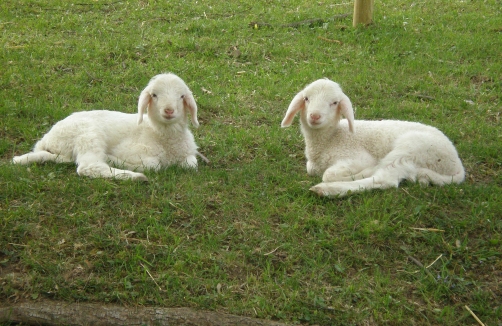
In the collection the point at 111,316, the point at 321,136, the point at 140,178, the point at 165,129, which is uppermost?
the point at 165,129

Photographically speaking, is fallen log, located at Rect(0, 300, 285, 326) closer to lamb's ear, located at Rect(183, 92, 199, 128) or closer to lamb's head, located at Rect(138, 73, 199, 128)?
lamb's head, located at Rect(138, 73, 199, 128)

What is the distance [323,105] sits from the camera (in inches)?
231

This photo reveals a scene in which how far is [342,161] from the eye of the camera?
584 cm

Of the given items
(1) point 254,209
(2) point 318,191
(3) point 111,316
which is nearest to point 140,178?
(1) point 254,209

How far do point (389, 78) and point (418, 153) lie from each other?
3.49m

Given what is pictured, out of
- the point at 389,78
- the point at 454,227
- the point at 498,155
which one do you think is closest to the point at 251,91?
the point at 389,78

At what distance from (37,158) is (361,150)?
3.28 metres

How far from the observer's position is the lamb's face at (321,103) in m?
5.80

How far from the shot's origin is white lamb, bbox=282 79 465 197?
552cm

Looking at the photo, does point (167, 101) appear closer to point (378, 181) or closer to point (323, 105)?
point (323, 105)

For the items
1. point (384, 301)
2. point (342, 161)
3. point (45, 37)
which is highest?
point (45, 37)

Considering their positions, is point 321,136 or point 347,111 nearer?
point 347,111

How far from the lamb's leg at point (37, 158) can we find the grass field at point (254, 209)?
0.11 meters

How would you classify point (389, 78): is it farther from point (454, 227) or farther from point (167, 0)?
point (167, 0)
